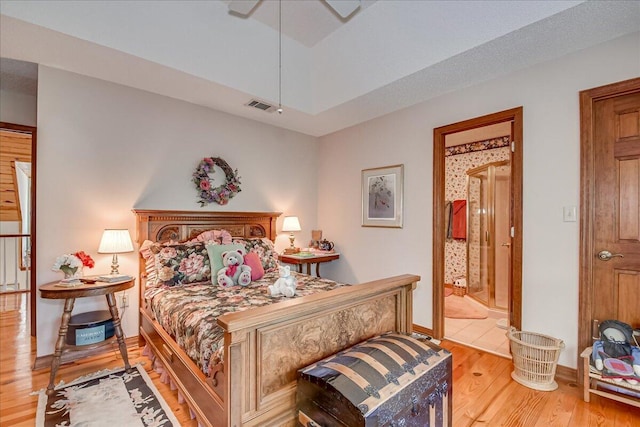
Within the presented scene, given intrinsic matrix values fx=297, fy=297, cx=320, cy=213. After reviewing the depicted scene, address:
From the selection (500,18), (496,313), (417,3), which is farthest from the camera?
(496,313)

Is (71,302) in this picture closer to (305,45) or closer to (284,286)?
(284,286)

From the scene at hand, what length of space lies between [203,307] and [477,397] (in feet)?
6.73

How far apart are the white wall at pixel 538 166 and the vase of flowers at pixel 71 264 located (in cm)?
307

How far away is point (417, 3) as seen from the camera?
98.9 inches

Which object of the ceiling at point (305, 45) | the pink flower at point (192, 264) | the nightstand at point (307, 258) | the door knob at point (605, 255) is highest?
the ceiling at point (305, 45)

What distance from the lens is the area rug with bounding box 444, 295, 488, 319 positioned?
3.88m

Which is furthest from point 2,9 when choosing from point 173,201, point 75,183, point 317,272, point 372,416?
point 317,272

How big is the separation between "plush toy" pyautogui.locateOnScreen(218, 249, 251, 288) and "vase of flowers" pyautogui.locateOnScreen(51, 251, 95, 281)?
1.10 metres

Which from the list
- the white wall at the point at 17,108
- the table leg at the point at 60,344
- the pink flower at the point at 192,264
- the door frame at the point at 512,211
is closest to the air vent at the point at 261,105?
the pink flower at the point at 192,264

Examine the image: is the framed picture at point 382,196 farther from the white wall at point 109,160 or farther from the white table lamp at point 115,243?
the white table lamp at point 115,243

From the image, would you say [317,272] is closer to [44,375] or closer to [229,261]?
[229,261]

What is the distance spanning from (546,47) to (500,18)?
1.66 ft

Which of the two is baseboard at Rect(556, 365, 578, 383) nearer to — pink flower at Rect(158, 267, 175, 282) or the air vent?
pink flower at Rect(158, 267, 175, 282)

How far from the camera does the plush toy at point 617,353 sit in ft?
6.25
